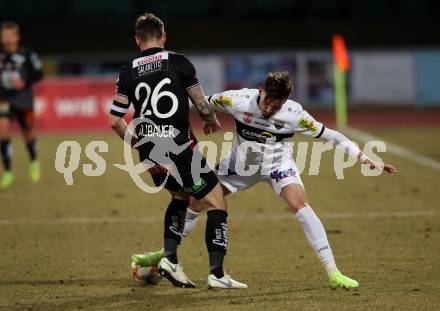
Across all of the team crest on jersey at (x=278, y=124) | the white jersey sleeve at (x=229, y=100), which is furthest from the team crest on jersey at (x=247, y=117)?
the team crest on jersey at (x=278, y=124)

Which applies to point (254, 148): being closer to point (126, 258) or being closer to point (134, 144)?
point (134, 144)

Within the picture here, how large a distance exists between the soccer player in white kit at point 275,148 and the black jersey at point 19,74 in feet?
26.2

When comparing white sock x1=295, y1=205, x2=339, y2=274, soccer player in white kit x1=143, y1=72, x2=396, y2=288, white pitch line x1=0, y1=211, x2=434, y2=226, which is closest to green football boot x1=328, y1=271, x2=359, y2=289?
soccer player in white kit x1=143, y1=72, x2=396, y2=288

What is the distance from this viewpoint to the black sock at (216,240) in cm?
827

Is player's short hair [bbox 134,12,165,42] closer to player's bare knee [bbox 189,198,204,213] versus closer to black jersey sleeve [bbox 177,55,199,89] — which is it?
black jersey sleeve [bbox 177,55,199,89]

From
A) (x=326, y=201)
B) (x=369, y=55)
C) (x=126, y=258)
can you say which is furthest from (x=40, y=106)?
(x=126, y=258)

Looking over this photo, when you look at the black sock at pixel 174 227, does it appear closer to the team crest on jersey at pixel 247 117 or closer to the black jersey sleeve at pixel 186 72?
the team crest on jersey at pixel 247 117

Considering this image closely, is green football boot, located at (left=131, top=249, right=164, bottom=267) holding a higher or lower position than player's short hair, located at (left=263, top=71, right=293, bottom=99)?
lower

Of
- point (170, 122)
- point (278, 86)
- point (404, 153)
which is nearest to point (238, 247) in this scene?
point (170, 122)

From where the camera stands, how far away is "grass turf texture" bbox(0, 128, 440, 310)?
7.94 meters

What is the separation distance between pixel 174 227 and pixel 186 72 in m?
1.42

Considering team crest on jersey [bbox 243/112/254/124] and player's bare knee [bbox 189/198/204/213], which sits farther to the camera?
player's bare knee [bbox 189/198/204/213]

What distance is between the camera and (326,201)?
1423 cm

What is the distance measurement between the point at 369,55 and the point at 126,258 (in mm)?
23747
